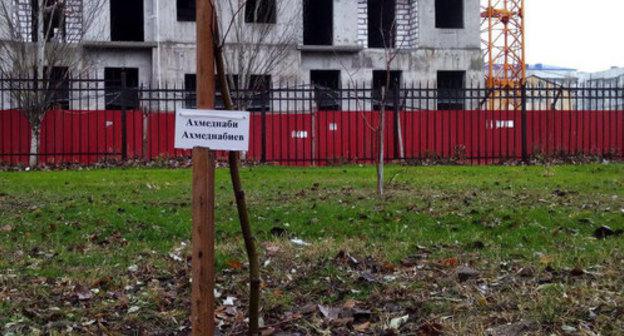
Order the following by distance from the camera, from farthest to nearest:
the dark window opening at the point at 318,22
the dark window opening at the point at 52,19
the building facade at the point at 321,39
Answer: the dark window opening at the point at 318,22 < the building facade at the point at 321,39 < the dark window opening at the point at 52,19

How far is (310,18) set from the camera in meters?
33.6

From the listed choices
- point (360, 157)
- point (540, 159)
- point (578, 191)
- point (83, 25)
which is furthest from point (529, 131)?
point (83, 25)

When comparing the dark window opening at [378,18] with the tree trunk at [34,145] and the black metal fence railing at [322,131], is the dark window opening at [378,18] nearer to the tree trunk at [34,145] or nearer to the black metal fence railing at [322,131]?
the black metal fence railing at [322,131]

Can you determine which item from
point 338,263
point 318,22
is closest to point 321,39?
point 318,22

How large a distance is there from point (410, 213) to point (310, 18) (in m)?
26.0

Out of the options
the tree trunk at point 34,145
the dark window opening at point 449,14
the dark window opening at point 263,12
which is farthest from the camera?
the dark window opening at point 449,14

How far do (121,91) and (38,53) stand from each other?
2883mm

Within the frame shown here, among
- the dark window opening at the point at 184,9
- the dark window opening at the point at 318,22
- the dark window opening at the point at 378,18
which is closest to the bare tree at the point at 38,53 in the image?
the dark window opening at the point at 184,9

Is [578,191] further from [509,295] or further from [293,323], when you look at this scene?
[293,323]

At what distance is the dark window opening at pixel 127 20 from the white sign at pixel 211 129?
3064 centimetres

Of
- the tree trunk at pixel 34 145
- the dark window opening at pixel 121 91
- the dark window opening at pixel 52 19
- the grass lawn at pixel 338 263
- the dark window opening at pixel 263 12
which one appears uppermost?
the dark window opening at pixel 263 12

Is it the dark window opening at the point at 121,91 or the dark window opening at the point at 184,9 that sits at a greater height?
the dark window opening at the point at 184,9

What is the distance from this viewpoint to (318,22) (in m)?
33.2

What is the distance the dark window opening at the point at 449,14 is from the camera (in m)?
33.2
